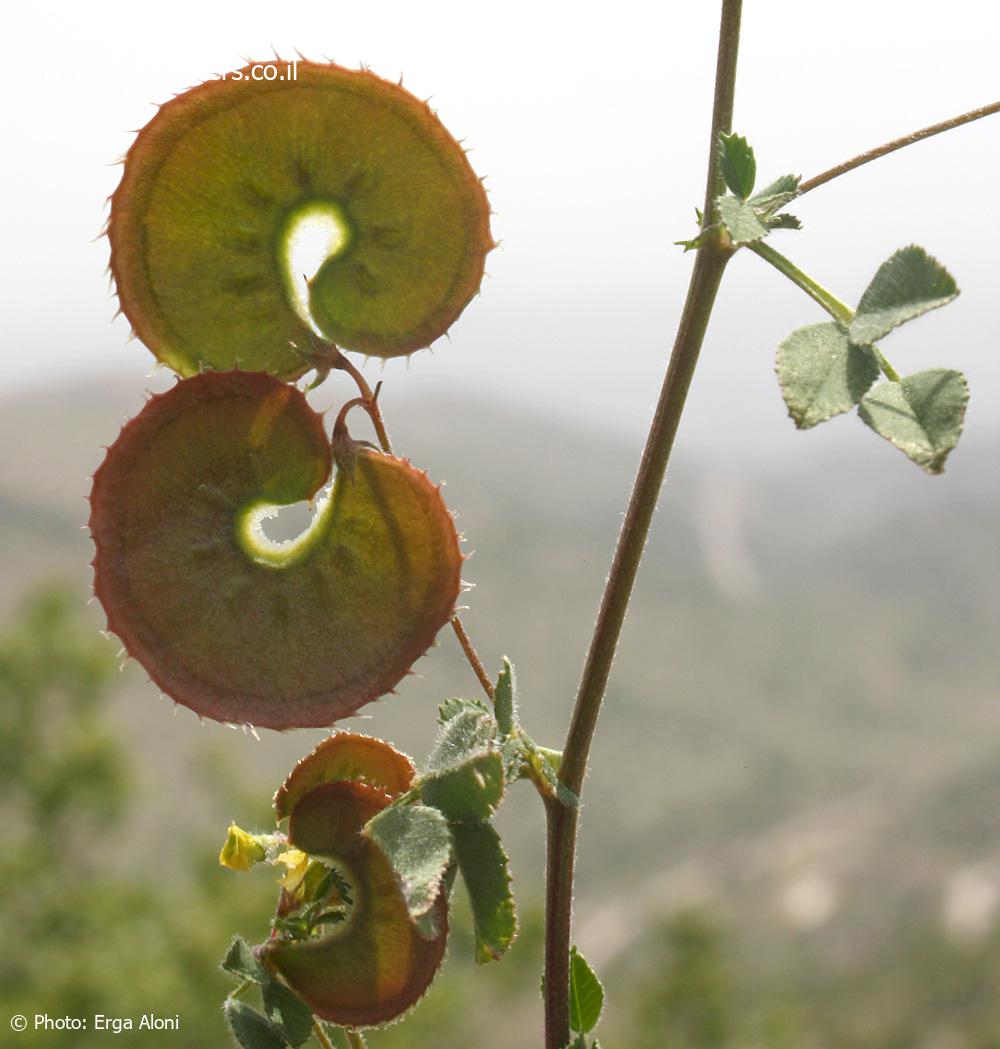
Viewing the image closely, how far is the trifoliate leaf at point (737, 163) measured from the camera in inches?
43.7

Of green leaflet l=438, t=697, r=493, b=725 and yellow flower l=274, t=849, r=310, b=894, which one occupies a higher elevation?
green leaflet l=438, t=697, r=493, b=725

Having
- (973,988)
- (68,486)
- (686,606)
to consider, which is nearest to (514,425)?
(686,606)

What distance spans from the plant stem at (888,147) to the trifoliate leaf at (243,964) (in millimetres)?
904

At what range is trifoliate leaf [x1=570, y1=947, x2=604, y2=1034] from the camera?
1.38 meters

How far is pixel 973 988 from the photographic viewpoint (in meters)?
39.7

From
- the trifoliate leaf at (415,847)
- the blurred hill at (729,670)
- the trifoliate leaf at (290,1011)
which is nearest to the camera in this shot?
the trifoliate leaf at (415,847)

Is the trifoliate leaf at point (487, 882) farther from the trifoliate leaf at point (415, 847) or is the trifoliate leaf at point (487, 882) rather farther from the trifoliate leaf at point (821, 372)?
the trifoliate leaf at point (821, 372)

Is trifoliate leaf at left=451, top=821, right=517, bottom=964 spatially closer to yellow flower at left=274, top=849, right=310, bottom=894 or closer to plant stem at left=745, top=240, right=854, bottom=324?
yellow flower at left=274, top=849, right=310, bottom=894

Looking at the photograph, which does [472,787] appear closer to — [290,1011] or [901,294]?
[290,1011]

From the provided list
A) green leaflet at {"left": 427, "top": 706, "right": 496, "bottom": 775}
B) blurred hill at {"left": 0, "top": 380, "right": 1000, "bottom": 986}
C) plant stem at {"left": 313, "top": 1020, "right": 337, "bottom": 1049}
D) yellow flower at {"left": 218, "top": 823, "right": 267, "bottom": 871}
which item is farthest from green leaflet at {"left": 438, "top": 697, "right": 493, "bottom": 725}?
blurred hill at {"left": 0, "top": 380, "right": 1000, "bottom": 986}

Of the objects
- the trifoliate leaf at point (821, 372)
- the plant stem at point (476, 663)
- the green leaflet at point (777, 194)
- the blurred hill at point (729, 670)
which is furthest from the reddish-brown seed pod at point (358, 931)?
the blurred hill at point (729, 670)

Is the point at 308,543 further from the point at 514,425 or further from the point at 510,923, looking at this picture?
the point at 514,425

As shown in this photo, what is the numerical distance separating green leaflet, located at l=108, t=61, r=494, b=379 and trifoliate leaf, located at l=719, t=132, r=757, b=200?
0.22 meters

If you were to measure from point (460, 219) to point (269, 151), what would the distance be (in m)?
0.18
